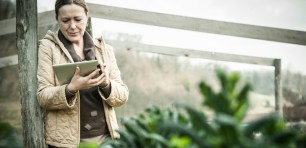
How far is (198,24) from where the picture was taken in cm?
516

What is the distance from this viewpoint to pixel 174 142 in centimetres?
78

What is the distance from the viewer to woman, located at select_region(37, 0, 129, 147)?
110 inches

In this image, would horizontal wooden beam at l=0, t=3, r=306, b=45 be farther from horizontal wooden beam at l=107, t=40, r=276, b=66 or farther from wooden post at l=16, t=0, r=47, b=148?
horizontal wooden beam at l=107, t=40, r=276, b=66

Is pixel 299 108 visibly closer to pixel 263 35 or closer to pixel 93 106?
pixel 263 35

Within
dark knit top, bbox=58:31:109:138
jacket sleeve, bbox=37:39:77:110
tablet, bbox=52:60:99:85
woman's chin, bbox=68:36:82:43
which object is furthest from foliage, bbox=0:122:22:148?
Answer: woman's chin, bbox=68:36:82:43

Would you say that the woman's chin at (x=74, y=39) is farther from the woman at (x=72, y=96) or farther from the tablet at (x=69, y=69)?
the tablet at (x=69, y=69)

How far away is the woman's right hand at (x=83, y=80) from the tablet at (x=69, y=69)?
3 centimetres

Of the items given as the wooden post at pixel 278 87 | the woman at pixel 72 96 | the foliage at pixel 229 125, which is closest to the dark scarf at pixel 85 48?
the woman at pixel 72 96

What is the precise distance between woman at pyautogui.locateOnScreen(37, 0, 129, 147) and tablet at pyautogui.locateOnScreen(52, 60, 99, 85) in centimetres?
10

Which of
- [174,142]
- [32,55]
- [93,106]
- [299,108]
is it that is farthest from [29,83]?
[299,108]

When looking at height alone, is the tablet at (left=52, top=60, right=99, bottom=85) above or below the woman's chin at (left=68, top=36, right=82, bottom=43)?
below

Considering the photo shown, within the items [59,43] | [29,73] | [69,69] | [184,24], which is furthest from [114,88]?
[184,24]

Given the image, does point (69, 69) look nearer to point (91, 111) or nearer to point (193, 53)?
point (91, 111)

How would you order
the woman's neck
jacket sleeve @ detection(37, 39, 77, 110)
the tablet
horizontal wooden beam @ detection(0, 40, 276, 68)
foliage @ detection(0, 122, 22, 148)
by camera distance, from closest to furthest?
foliage @ detection(0, 122, 22, 148) < the tablet < jacket sleeve @ detection(37, 39, 77, 110) < the woman's neck < horizontal wooden beam @ detection(0, 40, 276, 68)
